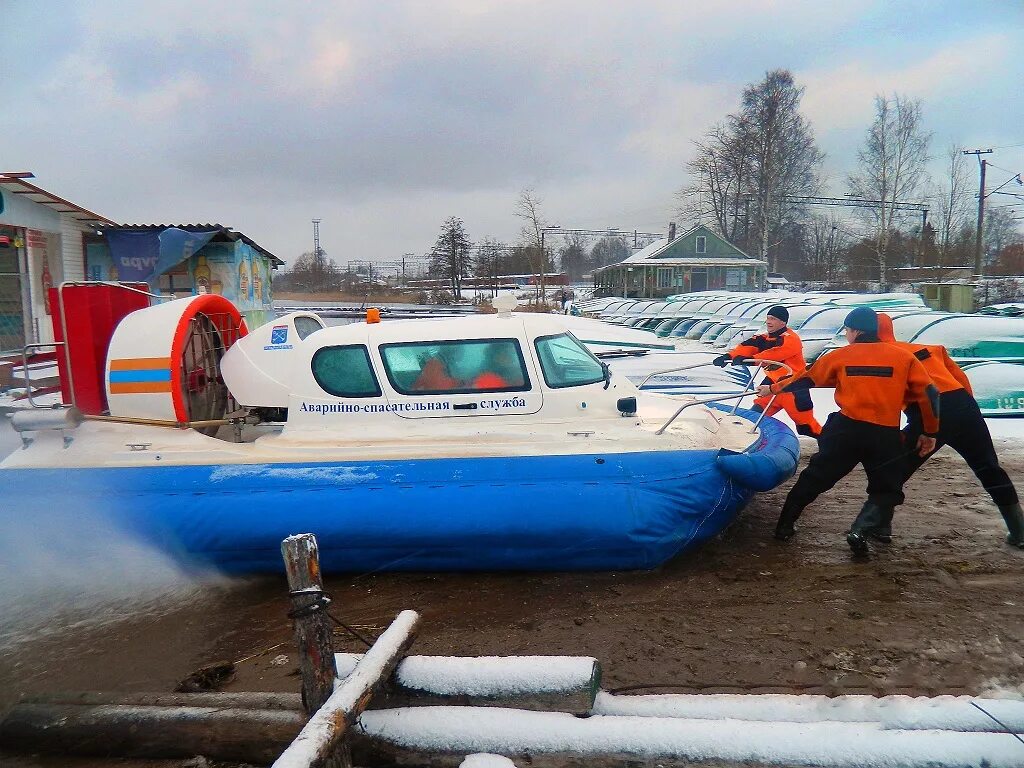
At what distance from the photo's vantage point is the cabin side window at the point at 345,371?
4469mm

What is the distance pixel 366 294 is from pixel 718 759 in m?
37.4

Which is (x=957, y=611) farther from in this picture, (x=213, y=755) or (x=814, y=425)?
(x=213, y=755)

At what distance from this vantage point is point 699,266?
1248 inches

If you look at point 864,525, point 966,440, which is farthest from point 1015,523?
point 864,525

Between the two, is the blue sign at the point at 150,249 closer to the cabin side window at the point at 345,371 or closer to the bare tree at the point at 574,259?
the cabin side window at the point at 345,371

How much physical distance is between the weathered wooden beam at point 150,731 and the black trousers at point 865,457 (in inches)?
121

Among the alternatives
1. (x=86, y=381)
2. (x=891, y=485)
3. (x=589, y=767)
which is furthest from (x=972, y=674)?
(x=86, y=381)

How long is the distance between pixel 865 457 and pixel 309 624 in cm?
313

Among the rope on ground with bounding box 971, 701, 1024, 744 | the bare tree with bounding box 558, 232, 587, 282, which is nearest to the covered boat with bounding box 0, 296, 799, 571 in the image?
the rope on ground with bounding box 971, 701, 1024, 744

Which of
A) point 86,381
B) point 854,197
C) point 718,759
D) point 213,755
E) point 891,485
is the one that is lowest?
point 213,755

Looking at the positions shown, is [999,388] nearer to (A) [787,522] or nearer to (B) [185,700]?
(A) [787,522]

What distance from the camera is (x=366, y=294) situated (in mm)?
38219

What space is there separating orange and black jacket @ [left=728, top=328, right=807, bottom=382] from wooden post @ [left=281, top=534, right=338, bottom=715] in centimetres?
429

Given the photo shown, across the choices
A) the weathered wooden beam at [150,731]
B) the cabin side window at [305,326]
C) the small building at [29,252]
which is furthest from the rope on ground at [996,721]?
the small building at [29,252]
